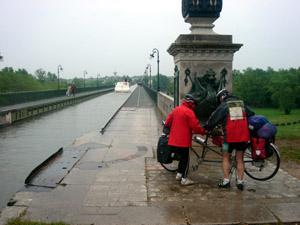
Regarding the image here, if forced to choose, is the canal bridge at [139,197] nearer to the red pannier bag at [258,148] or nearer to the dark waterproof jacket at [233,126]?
the red pannier bag at [258,148]

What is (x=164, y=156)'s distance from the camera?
25.1 ft

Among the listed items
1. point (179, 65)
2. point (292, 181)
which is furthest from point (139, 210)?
point (179, 65)

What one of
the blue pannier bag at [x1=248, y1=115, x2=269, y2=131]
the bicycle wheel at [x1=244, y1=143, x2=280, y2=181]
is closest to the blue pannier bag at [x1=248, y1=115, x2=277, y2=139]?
the blue pannier bag at [x1=248, y1=115, x2=269, y2=131]

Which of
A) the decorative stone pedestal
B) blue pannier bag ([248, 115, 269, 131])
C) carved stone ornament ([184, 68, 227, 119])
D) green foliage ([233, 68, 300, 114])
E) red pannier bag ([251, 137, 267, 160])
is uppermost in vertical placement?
the decorative stone pedestal

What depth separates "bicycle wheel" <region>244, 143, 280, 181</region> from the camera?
7289 mm

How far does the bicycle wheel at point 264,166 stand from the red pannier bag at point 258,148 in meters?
0.12

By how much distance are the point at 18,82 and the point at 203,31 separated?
59.8 metres

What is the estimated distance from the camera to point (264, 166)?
7.42 metres

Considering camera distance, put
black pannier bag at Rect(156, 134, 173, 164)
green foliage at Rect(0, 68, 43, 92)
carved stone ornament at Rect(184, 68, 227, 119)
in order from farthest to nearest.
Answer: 1. green foliage at Rect(0, 68, 43, 92)
2. carved stone ornament at Rect(184, 68, 227, 119)
3. black pannier bag at Rect(156, 134, 173, 164)

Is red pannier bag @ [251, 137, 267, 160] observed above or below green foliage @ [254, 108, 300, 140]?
above

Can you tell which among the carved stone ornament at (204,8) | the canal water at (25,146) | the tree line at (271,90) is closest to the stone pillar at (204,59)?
the carved stone ornament at (204,8)

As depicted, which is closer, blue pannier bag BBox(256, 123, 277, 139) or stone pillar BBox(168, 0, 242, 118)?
blue pannier bag BBox(256, 123, 277, 139)

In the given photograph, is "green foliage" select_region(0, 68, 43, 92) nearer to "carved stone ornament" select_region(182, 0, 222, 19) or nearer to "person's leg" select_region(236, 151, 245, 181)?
"carved stone ornament" select_region(182, 0, 222, 19)

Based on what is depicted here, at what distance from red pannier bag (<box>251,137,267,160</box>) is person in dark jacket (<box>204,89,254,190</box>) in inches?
4.5
